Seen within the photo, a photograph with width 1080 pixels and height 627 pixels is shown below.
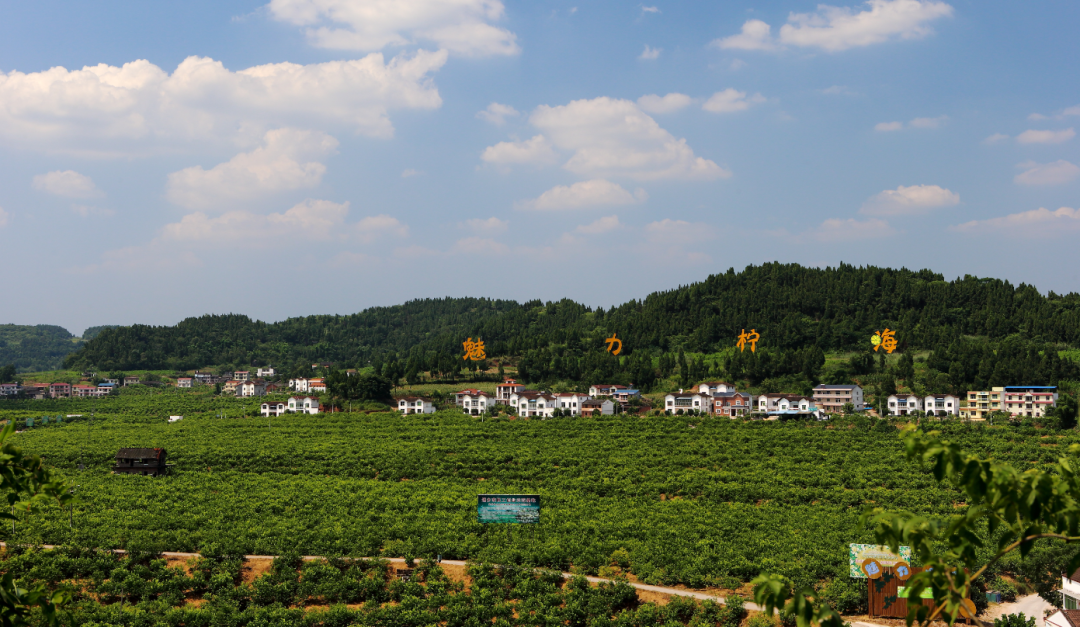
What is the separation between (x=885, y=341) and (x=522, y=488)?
6804cm

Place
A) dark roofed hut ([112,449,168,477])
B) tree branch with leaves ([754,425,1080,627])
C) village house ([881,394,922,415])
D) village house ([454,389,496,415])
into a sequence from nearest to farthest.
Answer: tree branch with leaves ([754,425,1080,627]), dark roofed hut ([112,449,168,477]), village house ([881,394,922,415]), village house ([454,389,496,415])

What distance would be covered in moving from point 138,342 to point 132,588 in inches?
5313

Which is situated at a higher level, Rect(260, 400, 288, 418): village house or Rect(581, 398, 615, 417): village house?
Rect(581, 398, 615, 417): village house

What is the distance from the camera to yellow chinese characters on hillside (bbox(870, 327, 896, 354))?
88.0 metres

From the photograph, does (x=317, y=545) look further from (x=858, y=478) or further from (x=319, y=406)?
(x=319, y=406)

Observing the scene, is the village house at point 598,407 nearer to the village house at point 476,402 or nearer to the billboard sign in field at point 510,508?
the village house at point 476,402

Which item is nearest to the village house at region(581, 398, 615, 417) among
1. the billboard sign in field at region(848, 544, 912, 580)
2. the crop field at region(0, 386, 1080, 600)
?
the crop field at region(0, 386, 1080, 600)

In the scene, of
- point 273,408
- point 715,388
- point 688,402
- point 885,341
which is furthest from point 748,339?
point 273,408

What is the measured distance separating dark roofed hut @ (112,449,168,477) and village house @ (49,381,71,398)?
69022 millimetres

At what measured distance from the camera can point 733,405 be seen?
67.6 meters

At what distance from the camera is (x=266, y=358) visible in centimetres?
15488

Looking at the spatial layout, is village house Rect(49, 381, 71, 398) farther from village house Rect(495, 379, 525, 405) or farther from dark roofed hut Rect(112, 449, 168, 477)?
dark roofed hut Rect(112, 449, 168, 477)

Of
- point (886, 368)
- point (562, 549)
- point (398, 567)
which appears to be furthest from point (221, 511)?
point (886, 368)

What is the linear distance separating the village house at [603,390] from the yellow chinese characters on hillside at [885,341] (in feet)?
113
